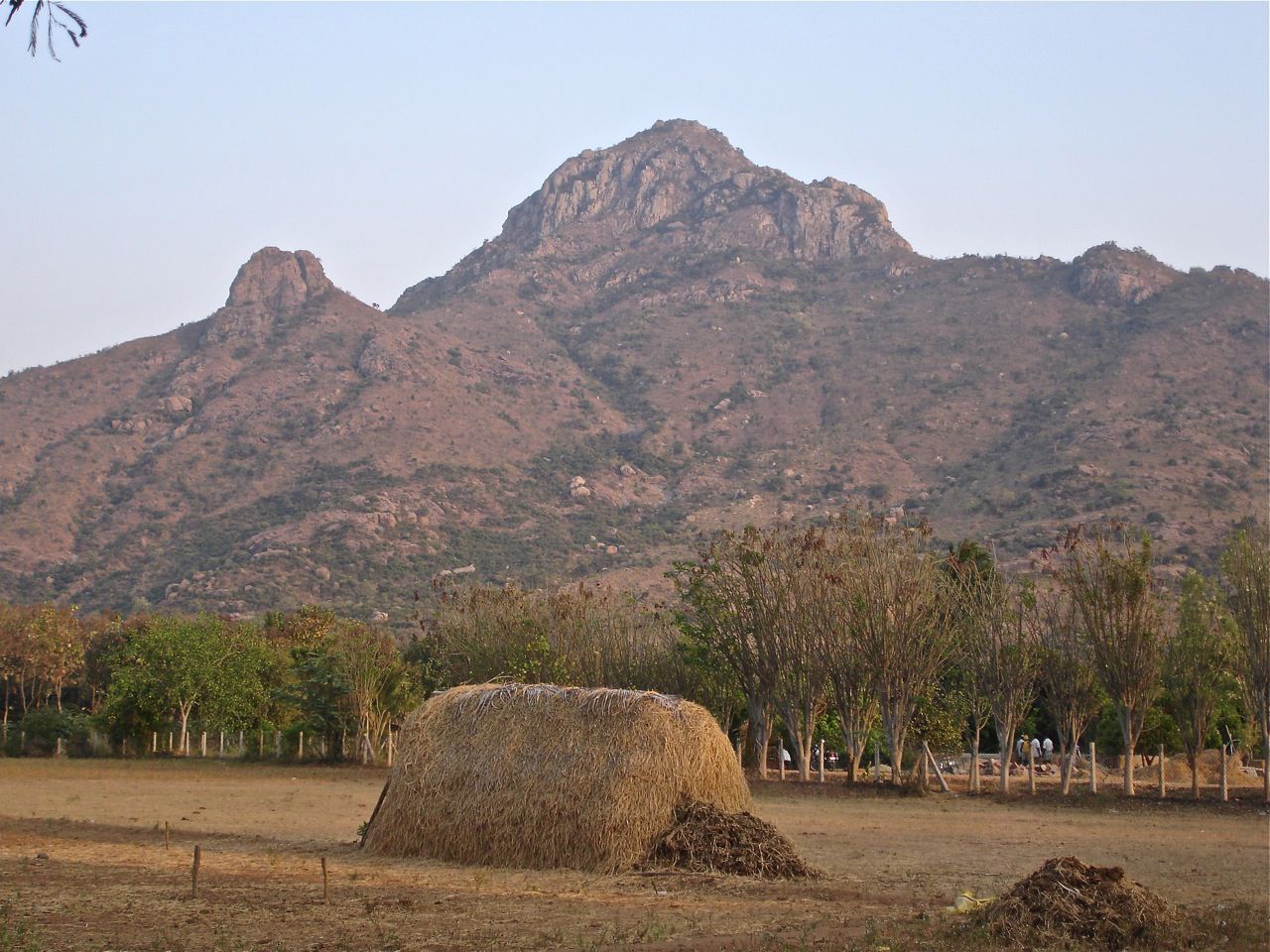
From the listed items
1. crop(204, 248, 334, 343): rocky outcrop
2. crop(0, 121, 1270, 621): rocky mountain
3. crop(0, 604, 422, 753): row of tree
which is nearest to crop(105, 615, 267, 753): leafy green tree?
crop(0, 604, 422, 753): row of tree

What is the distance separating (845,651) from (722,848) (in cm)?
1974

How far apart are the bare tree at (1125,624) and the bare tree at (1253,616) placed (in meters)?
1.79

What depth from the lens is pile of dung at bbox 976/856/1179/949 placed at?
13.6 m

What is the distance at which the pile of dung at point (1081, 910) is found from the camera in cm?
1365

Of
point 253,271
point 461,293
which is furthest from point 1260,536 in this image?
point 461,293

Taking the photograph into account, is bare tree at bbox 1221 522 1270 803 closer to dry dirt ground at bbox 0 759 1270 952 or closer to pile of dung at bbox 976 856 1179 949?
dry dirt ground at bbox 0 759 1270 952

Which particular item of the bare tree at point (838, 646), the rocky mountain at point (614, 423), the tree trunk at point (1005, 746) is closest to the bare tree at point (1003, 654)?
the tree trunk at point (1005, 746)

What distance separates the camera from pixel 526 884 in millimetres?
17328

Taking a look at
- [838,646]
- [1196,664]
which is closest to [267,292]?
[838,646]

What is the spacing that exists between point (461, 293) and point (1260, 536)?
151596 mm

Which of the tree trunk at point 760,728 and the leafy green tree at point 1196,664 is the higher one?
the leafy green tree at point 1196,664

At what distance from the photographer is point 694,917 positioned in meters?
15.0

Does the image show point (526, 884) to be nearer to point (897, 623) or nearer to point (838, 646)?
point (897, 623)

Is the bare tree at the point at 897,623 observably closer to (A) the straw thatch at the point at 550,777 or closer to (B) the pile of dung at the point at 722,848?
(A) the straw thatch at the point at 550,777
